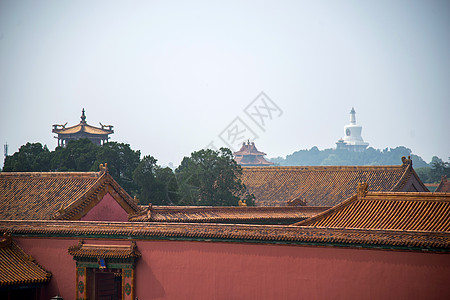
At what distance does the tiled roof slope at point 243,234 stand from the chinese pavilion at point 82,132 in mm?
42739

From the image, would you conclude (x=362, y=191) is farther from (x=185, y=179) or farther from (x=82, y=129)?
(x=82, y=129)

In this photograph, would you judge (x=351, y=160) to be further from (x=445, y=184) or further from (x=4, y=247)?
(x=4, y=247)

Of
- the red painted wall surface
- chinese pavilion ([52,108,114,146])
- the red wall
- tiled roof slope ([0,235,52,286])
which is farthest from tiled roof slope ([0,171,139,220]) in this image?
chinese pavilion ([52,108,114,146])

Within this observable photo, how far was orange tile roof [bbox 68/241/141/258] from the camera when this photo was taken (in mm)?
20750

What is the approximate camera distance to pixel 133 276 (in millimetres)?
20875

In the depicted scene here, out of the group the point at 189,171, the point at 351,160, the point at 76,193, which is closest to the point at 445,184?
the point at 189,171

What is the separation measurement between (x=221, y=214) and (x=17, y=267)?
9.52 metres

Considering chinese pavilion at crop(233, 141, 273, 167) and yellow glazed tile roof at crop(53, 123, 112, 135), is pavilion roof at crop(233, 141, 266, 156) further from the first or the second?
yellow glazed tile roof at crop(53, 123, 112, 135)

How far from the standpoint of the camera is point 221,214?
95.4ft

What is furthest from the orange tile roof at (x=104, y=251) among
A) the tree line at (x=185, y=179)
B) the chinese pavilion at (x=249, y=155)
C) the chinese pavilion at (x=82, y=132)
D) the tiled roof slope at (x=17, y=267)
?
the chinese pavilion at (x=249, y=155)

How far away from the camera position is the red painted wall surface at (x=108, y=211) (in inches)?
1071

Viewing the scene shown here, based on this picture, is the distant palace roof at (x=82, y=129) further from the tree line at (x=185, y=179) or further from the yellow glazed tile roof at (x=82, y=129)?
the tree line at (x=185, y=179)

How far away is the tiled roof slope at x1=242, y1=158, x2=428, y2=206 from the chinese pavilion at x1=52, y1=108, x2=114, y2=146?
66.9ft

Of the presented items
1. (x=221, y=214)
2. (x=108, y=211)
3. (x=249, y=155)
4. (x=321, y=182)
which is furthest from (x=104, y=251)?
(x=249, y=155)
